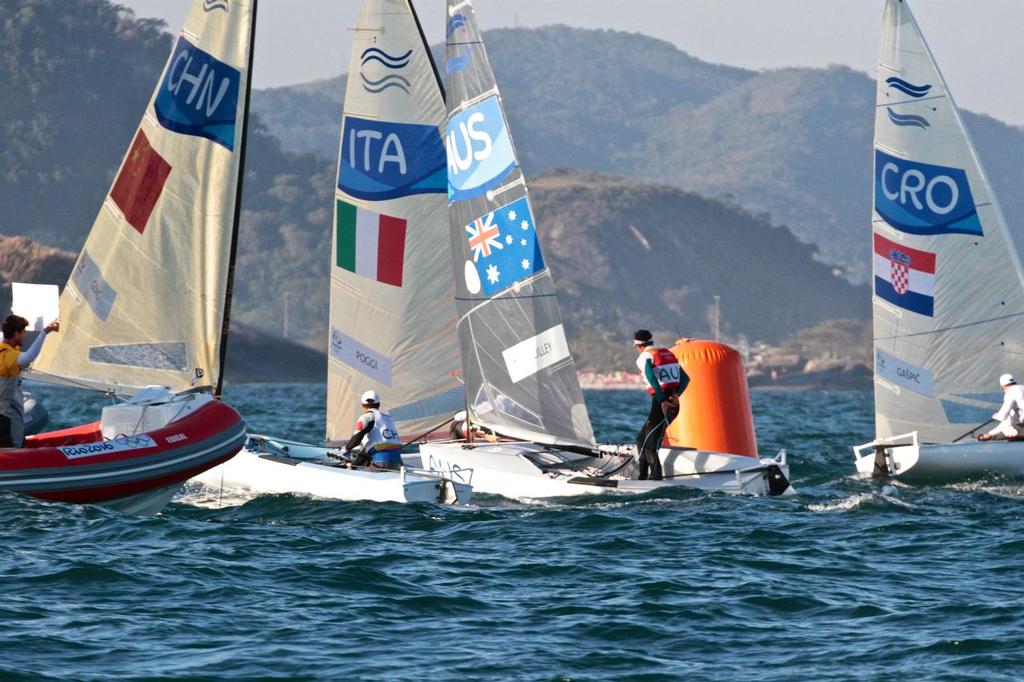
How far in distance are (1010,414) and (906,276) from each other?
2185 mm

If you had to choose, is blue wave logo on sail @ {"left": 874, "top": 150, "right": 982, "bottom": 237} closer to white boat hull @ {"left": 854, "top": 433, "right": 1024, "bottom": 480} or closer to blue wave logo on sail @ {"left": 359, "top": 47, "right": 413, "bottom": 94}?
white boat hull @ {"left": 854, "top": 433, "right": 1024, "bottom": 480}

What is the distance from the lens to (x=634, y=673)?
9000mm

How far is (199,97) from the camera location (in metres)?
16.3

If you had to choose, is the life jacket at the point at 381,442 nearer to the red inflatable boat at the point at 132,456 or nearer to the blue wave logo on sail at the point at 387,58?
the red inflatable boat at the point at 132,456

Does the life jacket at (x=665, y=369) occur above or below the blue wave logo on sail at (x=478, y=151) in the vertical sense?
below

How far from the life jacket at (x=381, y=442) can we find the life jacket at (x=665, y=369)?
105 inches

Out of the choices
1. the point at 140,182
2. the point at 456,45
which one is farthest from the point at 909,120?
the point at 140,182

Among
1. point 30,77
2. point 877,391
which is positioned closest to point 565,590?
point 877,391

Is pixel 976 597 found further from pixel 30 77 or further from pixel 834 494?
pixel 30 77

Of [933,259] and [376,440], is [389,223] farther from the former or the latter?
[933,259]

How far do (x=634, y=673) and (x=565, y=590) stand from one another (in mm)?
2147

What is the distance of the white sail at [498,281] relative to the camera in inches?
679

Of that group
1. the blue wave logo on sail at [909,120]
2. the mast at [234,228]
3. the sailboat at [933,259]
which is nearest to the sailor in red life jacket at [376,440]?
the mast at [234,228]

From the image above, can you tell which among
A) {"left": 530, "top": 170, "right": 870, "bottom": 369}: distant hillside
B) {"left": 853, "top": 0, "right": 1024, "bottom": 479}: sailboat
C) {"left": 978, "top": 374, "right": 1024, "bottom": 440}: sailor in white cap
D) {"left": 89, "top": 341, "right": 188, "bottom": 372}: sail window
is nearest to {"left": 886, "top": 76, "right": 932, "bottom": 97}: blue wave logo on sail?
{"left": 853, "top": 0, "right": 1024, "bottom": 479}: sailboat
